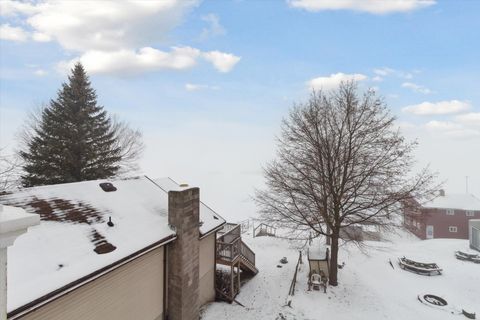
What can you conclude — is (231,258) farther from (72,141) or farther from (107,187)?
(72,141)

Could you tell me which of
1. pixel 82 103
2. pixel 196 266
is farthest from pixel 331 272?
pixel 82 103

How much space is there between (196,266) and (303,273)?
32.4 ft

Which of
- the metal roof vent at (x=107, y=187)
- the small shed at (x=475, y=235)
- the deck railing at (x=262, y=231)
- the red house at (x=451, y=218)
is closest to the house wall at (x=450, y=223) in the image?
the red house at (x=451, y=218)

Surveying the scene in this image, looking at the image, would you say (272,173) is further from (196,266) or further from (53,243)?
(53,243)

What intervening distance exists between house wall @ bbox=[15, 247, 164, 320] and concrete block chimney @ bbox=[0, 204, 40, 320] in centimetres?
562

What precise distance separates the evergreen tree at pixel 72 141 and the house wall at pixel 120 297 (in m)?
20.4

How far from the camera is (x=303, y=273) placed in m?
20.1

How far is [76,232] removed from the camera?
879 cm

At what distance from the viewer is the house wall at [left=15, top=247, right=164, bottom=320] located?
23.4ft

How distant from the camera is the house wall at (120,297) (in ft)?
23.4

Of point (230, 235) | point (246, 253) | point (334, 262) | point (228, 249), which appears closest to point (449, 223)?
point (334, 262)

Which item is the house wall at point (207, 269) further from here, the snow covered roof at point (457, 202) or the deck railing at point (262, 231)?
the snow covered roof at point (457, 202)

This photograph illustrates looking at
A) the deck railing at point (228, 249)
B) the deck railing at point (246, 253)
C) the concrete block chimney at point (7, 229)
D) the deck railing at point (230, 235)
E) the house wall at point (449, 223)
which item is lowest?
the house wall at point (449, 223)

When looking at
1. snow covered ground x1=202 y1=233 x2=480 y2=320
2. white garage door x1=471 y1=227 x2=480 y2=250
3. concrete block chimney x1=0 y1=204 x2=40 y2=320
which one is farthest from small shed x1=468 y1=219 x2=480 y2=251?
concrete block chimney x1=0 y1=204 x2=40 y2=320
